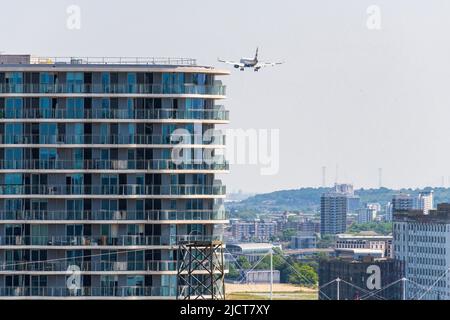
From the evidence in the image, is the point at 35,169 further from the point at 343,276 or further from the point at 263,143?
the point at 343,276

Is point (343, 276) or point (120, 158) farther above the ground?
point (120, 158)

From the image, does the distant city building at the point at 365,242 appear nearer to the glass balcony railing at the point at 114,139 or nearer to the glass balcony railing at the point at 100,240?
the glass balcony railing at the point at 114,139

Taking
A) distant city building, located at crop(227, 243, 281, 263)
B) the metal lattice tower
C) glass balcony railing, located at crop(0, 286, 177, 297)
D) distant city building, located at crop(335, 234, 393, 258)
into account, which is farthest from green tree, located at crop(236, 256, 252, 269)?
glass balcony railing, located at crop(0, 286, 177, 297)

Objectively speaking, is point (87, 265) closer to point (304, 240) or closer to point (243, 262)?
point (243, 262)

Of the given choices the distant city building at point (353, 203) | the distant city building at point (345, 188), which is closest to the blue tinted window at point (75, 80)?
the distant city building at point (345, 188)

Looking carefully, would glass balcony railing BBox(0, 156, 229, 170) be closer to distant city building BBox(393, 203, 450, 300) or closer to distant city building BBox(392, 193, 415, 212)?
distant city building BBox(393, 203, 450, 300)

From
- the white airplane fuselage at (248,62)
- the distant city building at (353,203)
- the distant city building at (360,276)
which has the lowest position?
the distant city building at (360,276)

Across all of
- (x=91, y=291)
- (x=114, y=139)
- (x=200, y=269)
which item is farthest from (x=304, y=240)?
(x=200, y=269)
